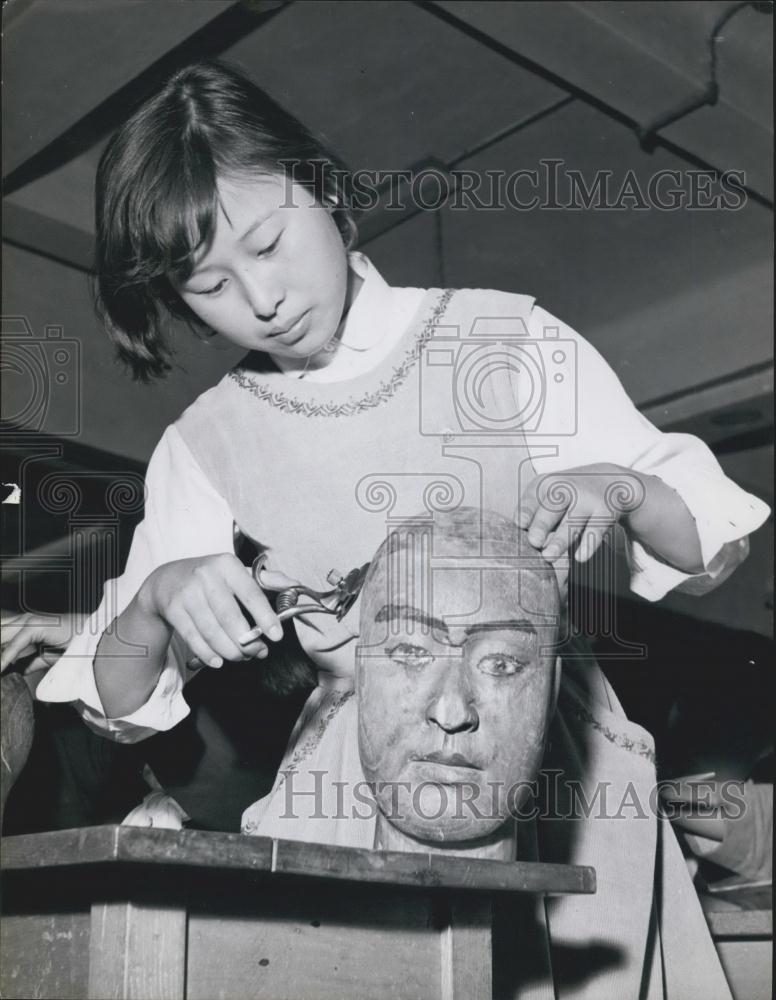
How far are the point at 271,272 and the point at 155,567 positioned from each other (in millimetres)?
→ 285

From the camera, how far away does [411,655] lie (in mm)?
979

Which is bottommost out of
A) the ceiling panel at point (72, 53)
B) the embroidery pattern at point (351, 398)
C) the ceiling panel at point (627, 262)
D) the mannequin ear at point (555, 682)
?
the mannequin ear at point (555, 682)

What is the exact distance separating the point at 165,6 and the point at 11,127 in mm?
198

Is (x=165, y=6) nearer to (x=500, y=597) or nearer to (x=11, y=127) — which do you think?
(x=11, y=127)

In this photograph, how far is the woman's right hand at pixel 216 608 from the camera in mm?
1053

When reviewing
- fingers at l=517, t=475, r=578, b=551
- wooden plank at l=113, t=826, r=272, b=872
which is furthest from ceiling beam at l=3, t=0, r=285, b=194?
wooden plank at l=113, t=826, r=272, b=872

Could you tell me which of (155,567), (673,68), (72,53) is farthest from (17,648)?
(673,68)

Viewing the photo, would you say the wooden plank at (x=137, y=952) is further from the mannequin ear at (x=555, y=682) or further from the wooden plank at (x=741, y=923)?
the wooden plank at (x=741, y=923)

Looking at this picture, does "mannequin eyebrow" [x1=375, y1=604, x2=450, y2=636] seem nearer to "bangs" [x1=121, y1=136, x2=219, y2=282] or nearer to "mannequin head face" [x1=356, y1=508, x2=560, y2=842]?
"mannequin head face" [x1=356, y1=508, x2=560, y2=842]

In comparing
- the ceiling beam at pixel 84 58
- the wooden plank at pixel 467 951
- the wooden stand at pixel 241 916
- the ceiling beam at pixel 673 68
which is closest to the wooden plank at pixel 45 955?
the wooden stand at pixel 241 916

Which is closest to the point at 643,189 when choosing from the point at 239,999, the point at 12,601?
the point at 12,601

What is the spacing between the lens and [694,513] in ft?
3.66
